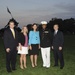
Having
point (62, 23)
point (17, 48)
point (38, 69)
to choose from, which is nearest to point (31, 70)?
point (38, 69)

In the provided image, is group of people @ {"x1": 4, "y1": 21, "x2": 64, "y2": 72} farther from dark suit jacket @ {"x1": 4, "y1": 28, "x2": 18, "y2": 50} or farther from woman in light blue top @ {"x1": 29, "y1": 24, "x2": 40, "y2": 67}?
dark suit jacket @ {"x1": 4, "y1": 28, "x2": 18, "y2": 50}

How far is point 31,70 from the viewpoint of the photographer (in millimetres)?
11852

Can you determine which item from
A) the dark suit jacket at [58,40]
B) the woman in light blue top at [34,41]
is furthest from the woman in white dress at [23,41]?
the dark suit jacket at [58,40]

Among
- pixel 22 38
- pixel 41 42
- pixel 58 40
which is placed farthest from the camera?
pixel 41 42

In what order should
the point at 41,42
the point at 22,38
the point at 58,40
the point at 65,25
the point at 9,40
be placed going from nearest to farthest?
the point at 9,40 < the point at 22,38 < the point at 58,40 < the point at 41,42 < the point at 65,25

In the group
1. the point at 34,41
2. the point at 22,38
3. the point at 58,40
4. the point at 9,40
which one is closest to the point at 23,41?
the point at 22,38

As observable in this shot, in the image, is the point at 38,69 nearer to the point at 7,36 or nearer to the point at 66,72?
the point at 66,72

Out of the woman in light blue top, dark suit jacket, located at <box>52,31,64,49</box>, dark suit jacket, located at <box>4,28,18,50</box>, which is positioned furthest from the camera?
the woman in light blue top

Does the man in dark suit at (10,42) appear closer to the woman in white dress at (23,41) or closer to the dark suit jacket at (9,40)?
the dark suit jacket at (9,40)

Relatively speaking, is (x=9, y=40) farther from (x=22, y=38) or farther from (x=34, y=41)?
→ (x=34, y=41)

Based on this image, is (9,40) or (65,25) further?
(65,25)

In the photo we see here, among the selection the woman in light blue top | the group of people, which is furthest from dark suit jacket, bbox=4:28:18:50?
the woman in light blue top

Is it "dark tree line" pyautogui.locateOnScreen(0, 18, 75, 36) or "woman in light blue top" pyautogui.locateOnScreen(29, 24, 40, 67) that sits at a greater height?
"woman in light blue top" pyautogui.locateOnScreen(29, 24, 40, 67)

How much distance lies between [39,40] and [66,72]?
202 centimetres
